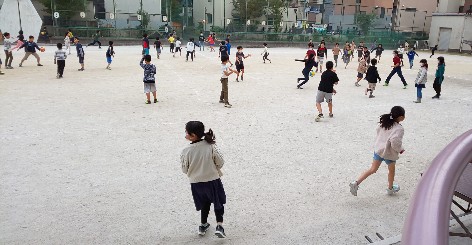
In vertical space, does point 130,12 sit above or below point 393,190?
above

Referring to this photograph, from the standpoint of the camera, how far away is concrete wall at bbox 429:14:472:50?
4203 centimetres

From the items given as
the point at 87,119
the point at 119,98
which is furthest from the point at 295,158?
the point at 119,98

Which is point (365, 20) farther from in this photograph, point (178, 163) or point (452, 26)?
point (178, 163)

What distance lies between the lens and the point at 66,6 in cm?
3953

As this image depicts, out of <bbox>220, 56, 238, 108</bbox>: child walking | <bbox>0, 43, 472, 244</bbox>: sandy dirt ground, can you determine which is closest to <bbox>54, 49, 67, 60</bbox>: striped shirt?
<bbox>0, 43, 472, 244</bbox>: sandy dirt ground

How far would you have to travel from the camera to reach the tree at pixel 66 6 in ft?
128

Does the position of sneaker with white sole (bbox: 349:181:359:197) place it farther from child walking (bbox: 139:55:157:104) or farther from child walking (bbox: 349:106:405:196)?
child walking (bbox: 139:55:157:104)

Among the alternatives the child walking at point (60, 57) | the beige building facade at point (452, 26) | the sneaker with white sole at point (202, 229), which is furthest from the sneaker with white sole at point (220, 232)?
the beige building facade at point (452, 26)

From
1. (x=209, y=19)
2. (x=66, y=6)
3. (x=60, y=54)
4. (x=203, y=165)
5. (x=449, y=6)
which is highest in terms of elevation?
(x=449, y=6)

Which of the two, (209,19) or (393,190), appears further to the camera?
(209,19)

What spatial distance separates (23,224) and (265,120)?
6719mm

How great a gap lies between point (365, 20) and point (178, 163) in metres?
52.2

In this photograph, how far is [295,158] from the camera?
7543 millimetres

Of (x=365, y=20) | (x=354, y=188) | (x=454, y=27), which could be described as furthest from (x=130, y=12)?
(x=354, y=188)
